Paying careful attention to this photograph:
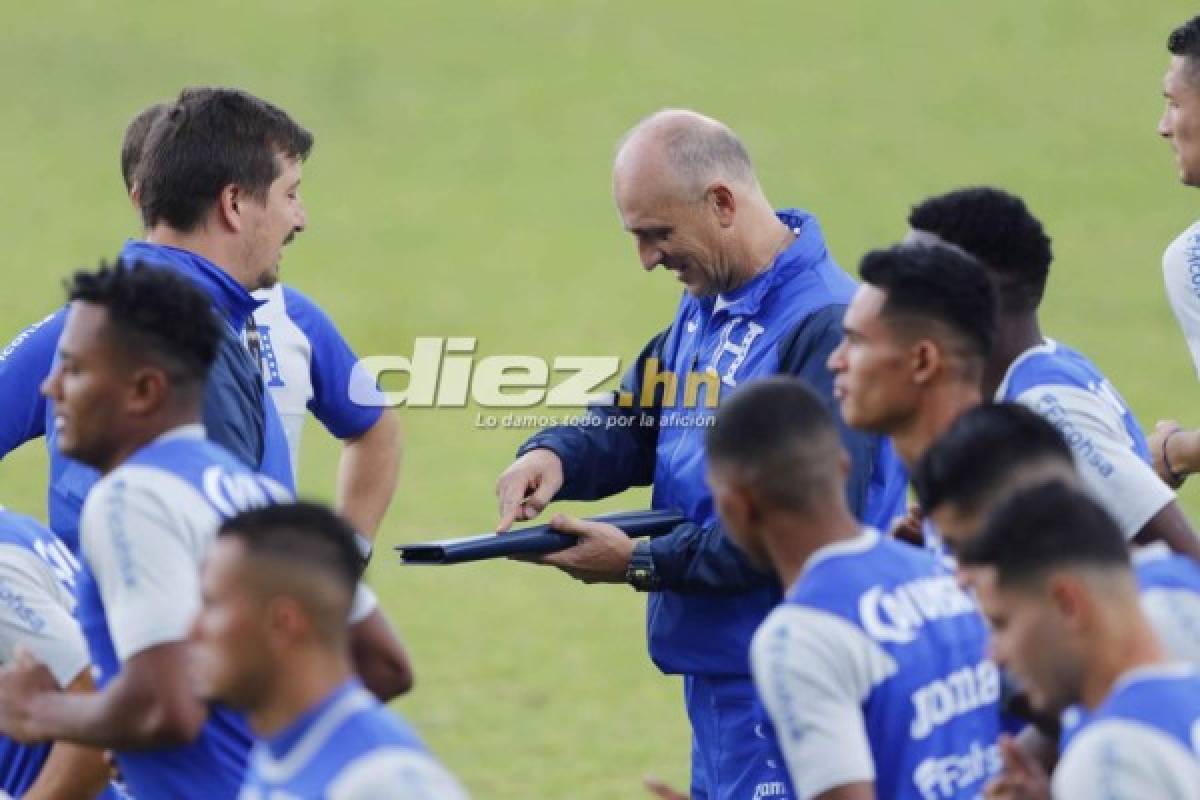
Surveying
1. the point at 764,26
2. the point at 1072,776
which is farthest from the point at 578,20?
the point at 1072,776

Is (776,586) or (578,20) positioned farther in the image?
(578,20)

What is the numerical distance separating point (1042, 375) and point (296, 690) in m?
2.21

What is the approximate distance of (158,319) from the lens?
15.6 feet

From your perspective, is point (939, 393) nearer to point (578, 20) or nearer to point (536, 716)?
point (536, 716)

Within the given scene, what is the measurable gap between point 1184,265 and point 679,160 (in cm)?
179

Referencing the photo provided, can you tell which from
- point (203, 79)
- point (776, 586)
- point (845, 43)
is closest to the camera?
point (776, 586)

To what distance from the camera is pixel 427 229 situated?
23.4 m

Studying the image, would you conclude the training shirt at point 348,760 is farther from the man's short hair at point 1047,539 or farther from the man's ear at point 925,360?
the man's ear at point 925,360

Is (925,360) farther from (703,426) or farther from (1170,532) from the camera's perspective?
(703,426)

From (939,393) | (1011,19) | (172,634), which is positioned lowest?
(172,634)

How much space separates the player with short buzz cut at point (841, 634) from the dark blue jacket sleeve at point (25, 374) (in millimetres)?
2541

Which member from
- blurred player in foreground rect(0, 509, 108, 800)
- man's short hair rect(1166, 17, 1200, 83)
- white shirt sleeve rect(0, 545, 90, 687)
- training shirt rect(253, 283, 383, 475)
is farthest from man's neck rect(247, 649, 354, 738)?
man's short hair rect(1166, 17, 1200, 83)

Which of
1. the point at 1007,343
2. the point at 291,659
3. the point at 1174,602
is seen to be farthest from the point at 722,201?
the point at 291,659

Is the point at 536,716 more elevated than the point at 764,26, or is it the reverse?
the point at 764,26
